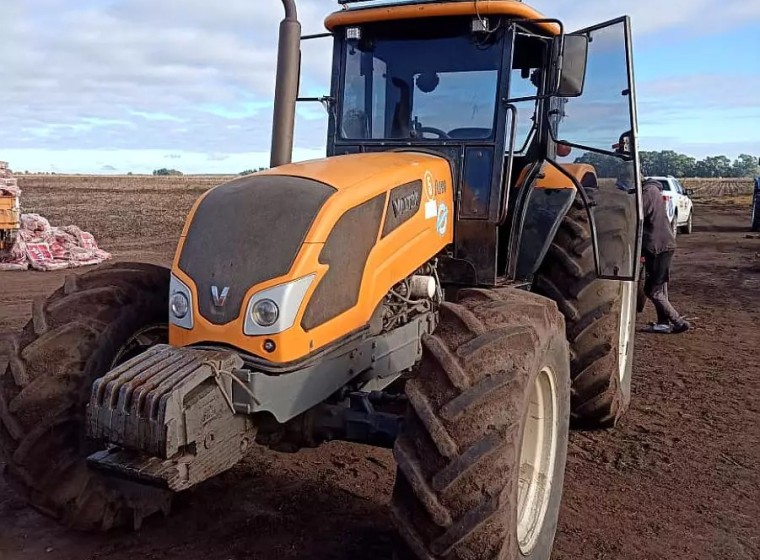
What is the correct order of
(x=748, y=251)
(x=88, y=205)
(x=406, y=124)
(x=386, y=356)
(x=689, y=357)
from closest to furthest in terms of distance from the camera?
(x=386, y=356) → (x=406, y=124) → (x=689, y=357) → (x=748, y=251) → (x=88, y=205)

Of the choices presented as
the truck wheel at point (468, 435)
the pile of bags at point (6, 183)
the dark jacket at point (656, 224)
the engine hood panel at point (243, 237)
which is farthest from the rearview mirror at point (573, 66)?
the pile of bags at point (6, 183)

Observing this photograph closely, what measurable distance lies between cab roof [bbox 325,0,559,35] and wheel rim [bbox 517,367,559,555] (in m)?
2.10

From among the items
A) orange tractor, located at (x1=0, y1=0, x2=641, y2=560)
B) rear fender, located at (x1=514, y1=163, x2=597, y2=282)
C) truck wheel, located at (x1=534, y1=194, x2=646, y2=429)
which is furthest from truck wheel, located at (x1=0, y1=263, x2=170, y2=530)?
truck wheel, located at (x1=534, y1=194, x2=646, y2=429)

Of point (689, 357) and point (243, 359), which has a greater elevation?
point (243, 359)

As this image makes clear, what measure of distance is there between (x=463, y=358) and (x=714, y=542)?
6.41 ft

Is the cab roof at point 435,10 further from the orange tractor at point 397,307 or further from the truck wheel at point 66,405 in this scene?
the truck wheel at point 66,405

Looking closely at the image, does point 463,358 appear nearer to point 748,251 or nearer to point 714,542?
point 714,542

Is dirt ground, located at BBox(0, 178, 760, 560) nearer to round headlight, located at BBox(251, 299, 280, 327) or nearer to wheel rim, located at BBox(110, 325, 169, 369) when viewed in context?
wheel rim, located at BBox(110, 325, 169, 369)

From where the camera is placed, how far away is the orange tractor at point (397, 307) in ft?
9.80

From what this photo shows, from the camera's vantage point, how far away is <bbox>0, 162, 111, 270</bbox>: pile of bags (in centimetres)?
1362

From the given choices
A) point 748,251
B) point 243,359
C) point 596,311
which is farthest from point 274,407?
point 748,251

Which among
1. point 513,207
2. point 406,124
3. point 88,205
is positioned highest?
point 406,124

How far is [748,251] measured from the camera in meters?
17.6

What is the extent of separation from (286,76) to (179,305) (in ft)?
4.95
